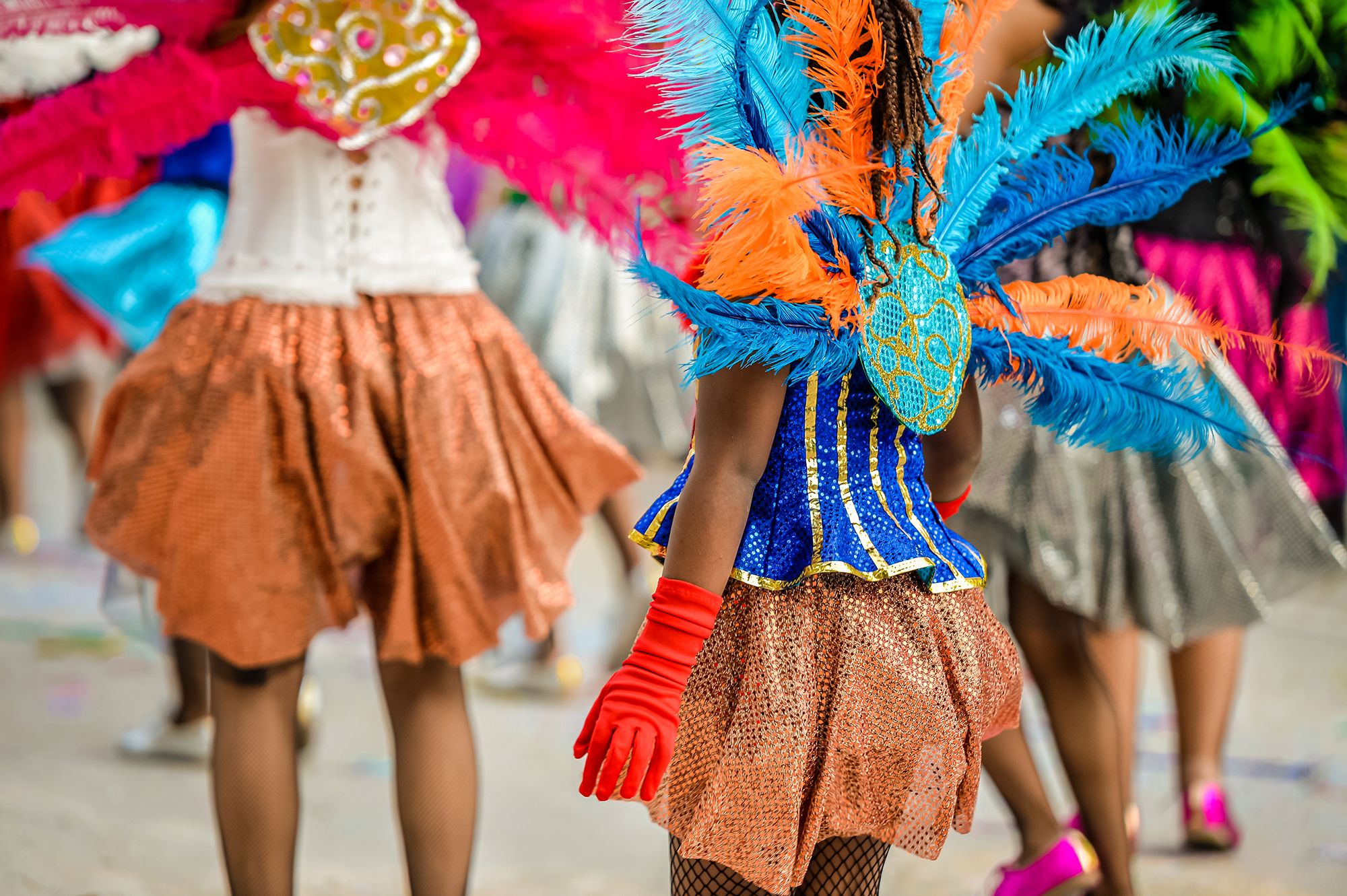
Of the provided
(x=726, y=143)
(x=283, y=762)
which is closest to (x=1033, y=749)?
(x=283, y=762)

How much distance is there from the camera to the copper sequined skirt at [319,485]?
6.00 feet

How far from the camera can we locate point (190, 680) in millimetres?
2920

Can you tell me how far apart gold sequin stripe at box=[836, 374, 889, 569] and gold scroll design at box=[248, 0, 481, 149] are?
87 cm

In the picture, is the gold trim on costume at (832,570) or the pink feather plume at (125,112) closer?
the gold trim on costume at (832,570)

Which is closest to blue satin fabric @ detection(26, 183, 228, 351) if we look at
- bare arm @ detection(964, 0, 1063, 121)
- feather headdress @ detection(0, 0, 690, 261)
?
feather headdress @ detection(0, 0, 690, 261)

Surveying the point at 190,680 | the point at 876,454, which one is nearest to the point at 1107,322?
the point at 876,454

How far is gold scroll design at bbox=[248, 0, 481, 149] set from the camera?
1.88 m

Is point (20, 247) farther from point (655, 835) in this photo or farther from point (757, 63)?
point (757, 63)

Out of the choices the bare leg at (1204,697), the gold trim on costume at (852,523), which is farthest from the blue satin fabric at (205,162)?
the bare leg at (1204,697)

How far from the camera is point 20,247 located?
398 cm

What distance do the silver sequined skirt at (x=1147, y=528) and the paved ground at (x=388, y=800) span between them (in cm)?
57

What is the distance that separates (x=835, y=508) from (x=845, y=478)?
0.12 ft

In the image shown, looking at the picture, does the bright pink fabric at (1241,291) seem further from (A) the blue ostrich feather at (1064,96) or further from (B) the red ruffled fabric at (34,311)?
(B) the red ruffled fabric at (34,311)

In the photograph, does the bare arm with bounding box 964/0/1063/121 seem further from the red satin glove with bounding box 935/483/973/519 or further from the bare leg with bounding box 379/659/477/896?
the bare leg with bounding box 379/659/477/896
